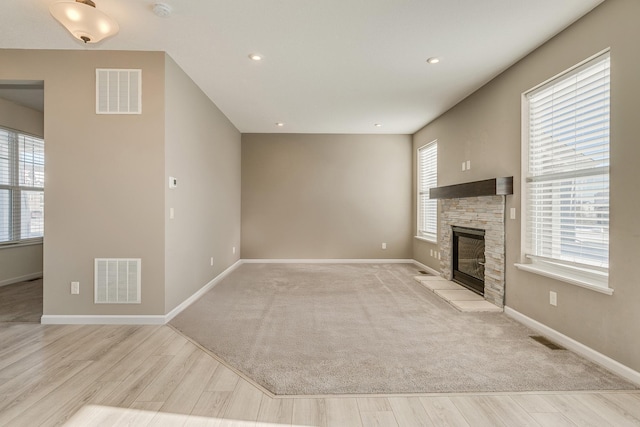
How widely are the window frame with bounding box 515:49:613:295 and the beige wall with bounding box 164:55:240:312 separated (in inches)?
147

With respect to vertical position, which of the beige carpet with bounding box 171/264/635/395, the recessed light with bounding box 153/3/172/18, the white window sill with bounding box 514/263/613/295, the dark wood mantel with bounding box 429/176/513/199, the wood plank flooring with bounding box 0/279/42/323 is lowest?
the beige carpet with bounding box 171/264/635/395

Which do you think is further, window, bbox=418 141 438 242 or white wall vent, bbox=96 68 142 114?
window, bbox=418 141 438 242

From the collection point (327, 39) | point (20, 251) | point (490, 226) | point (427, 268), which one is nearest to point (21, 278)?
point (20, 251)

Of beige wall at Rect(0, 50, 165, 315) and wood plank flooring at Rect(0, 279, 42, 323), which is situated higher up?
beige wall at Rect(0, 50, 165, 315)

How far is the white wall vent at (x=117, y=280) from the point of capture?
330 cm

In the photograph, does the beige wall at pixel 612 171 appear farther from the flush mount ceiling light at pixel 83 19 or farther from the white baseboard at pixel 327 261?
the flush mount ceiling light at pixel 83 19

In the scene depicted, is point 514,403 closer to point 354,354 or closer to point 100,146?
→ point 354,354

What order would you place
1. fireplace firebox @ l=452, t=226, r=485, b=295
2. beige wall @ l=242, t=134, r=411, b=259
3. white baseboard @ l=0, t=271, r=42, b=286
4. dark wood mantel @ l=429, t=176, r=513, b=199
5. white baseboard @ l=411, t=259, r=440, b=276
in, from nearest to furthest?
1. dark wood mantel @ l=429, t=176, r=513, b=199
2. fireplace firebox @ l=452, t=226, r=485, b=295
3. white baseboard @ l=0, t=271, r=42, b=286
4. white baseboard @ l=411, t=259, r=440, b=276
5. beige wall @ l=242, t=134, r=411, b=259

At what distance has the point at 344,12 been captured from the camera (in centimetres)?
262

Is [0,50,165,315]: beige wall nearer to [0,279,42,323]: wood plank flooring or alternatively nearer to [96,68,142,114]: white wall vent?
[96,68,142,114]: white wall vent

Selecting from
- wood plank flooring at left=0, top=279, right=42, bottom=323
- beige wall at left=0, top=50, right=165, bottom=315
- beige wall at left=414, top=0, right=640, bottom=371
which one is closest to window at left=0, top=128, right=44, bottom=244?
wood plank flooring at left=0, top=279, right=42, bottom=323

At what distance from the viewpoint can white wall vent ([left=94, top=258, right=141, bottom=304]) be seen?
3297 mm

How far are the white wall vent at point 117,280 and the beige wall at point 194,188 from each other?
1.02 feet

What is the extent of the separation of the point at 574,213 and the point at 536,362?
1305mm
